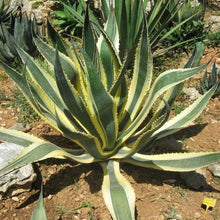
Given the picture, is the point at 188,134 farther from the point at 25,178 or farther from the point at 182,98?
the point at 25,178

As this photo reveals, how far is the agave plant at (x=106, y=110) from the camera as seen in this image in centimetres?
162

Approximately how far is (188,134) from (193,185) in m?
0.54

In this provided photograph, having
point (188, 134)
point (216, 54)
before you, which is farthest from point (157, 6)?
point (188, 134)

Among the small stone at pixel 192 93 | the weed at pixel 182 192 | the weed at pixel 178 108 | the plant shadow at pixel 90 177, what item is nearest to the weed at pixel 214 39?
the small stone at pixel 192 93

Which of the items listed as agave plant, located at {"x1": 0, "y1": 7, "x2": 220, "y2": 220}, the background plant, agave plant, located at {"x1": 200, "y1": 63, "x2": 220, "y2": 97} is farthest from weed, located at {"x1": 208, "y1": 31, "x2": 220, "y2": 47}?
agave plant, located at {"x1": 0, "y1": 7, "x2": 220, "y2": 220}

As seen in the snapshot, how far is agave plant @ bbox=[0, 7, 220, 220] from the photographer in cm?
162

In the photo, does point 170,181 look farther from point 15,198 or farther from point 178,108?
point 15,198

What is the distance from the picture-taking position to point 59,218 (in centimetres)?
193

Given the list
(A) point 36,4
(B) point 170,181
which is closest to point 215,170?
(B) point 170,181

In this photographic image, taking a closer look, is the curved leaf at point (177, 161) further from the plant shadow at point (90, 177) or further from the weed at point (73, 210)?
the weed at point (73, 210)

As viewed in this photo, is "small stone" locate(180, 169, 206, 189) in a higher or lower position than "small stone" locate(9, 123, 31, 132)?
lower

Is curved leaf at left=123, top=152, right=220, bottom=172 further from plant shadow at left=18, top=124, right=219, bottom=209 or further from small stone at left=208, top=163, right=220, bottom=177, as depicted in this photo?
small stone at left=208, top=163, right=220, bottom=177

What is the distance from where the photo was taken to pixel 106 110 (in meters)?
1.69

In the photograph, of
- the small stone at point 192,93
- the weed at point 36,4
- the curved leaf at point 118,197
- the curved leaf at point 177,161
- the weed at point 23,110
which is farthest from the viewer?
the weed at point 36,4
